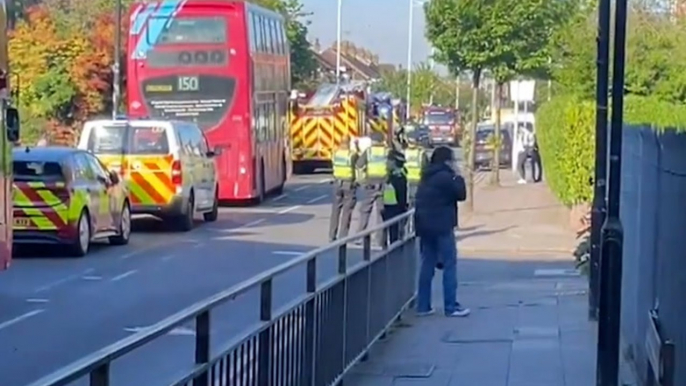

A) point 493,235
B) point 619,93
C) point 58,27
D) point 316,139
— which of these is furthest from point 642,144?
point 58,27

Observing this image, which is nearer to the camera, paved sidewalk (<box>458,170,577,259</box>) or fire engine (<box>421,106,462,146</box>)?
paved sidewalk (<box>458,170,577,259</box>)

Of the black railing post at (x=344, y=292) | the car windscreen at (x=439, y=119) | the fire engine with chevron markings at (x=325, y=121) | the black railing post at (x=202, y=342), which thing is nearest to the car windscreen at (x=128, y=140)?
the black railing post at (x=344, y=292)

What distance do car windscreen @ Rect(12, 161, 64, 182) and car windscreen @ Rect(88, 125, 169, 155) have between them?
5.80 metres

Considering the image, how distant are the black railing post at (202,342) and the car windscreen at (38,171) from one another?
1735 centimetres

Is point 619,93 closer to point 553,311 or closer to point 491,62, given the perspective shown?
point 553,311

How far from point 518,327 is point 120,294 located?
17.1 feet

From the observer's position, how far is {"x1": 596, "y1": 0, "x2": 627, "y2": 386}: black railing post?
9.58 meters

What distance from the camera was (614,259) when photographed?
32.1 feet

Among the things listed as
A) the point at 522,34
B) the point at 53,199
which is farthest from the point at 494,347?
the point at 522,34

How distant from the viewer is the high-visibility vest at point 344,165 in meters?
25.0

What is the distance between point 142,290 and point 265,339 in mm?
11379

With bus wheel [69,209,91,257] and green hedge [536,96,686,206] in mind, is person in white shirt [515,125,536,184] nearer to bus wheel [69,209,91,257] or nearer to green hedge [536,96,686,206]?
green hedge [536,96,686,206]

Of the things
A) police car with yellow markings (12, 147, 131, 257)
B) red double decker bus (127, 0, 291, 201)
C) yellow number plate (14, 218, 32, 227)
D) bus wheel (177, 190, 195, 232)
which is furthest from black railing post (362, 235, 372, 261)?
red double decker bus (127, 0, 291, 201)

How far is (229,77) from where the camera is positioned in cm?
3488
